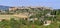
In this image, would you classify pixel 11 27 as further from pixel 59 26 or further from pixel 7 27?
pixel 59 26

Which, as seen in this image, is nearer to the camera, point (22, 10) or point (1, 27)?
point (1, 27)

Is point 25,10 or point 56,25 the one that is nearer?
point 56,25

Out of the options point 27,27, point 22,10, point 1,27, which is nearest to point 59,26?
point 27,27

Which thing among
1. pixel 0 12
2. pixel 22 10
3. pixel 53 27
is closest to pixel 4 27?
pixel 53 27

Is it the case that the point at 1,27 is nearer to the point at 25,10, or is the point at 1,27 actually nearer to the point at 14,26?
the point at 14,26

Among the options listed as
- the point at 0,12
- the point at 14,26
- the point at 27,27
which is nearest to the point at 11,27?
the point at 14,26

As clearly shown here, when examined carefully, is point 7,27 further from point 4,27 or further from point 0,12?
point 0,12

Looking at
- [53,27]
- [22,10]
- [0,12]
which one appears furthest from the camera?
[22,10]

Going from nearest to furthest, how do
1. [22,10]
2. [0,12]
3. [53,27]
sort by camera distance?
[53,27], [0,12], [22,10]
